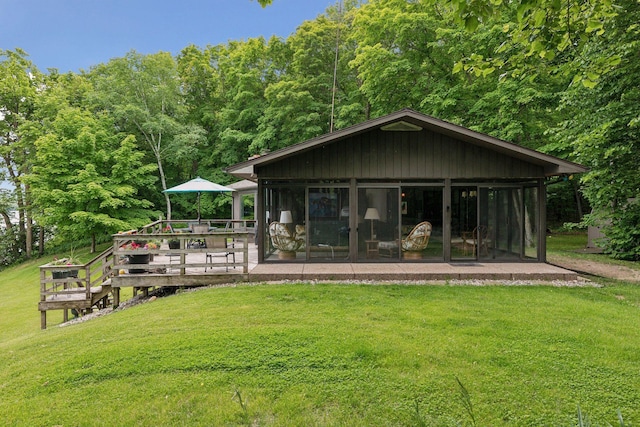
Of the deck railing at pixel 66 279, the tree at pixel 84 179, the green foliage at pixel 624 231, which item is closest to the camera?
the deck railing at pixel 66 279

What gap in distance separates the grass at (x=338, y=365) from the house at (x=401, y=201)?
297cm

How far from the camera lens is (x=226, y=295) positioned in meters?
5.92

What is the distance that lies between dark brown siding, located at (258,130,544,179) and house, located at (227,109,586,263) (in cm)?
2

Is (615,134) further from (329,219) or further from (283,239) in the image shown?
(283,239)

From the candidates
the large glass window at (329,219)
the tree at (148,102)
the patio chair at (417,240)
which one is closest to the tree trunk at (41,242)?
the tree at (148,102)

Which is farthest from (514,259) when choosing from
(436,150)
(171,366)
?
(171,366)

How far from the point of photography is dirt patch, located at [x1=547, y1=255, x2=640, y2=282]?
24.2 feet

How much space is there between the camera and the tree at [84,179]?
631 inches

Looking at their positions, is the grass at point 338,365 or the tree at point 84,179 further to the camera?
the tree at point 84,179

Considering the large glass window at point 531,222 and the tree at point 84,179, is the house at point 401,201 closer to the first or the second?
the large glass window at point 531,222

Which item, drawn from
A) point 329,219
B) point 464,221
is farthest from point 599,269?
point 329,219

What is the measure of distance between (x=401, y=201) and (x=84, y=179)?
15.5m

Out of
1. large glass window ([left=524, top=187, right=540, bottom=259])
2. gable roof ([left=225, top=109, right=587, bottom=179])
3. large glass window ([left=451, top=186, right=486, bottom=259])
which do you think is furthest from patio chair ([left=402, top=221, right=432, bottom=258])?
large glass window ([left=524, top=187, right=540, bottom=259])

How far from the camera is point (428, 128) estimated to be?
809 cm
